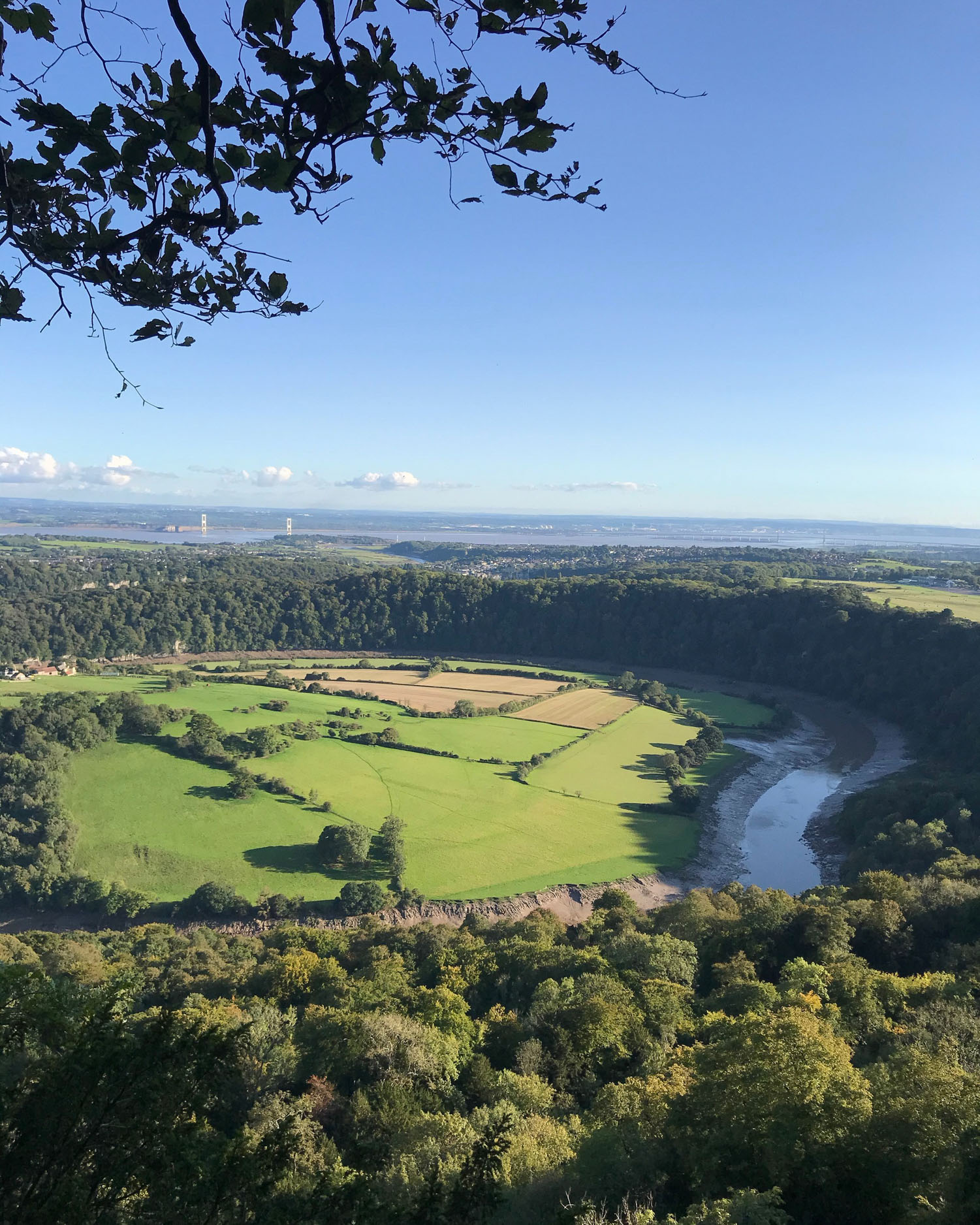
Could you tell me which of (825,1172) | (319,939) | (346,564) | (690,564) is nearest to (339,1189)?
(825,1172)

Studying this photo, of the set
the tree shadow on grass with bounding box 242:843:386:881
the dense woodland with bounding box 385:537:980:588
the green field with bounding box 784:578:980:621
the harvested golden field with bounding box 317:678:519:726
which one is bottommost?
the tree shadow on grass with bounding box 242:843:386:881

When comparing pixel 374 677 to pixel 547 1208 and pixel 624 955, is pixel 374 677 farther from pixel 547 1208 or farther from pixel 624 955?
pixel 547 1208

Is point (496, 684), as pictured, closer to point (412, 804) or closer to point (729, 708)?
point (729, 708)

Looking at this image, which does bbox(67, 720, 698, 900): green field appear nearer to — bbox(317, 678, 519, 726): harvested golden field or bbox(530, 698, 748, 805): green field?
bbox(530, 698, 748, 805): green field

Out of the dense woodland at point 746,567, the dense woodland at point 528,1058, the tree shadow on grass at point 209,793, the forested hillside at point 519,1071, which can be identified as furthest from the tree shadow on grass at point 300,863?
the dense woodland at point 746,567

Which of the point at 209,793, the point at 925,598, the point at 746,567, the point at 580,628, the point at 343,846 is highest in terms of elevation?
the point at 746,567

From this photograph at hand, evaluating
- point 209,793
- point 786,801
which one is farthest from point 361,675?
point 786,801

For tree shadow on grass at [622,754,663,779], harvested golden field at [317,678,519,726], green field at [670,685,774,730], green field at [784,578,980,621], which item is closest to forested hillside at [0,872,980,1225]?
tree shadow on grass at [622,754,663,779]

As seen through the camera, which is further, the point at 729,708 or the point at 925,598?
the point at 925,598
